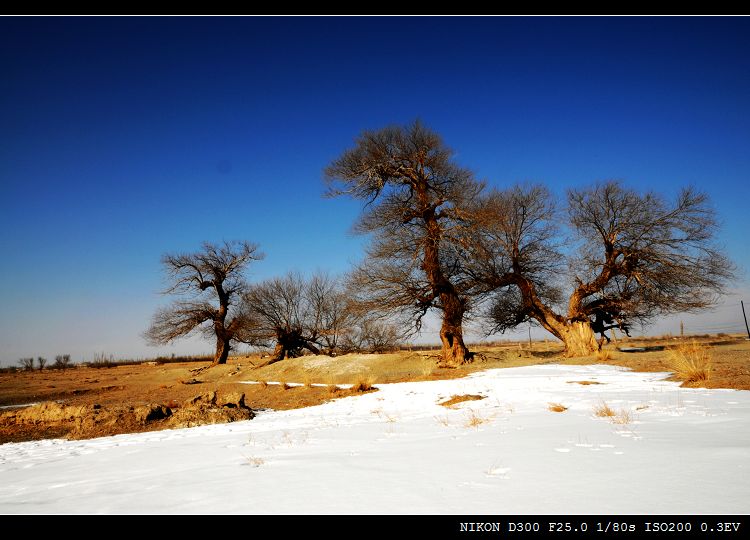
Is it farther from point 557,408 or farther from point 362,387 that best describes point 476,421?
point 362,387

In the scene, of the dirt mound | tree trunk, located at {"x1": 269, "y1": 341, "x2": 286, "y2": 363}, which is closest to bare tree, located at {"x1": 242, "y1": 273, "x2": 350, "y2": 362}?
tree trunk, located at {"x1": 269, "y1": 341, "x2": 286, "y2": 363}

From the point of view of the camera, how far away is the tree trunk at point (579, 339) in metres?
17.8

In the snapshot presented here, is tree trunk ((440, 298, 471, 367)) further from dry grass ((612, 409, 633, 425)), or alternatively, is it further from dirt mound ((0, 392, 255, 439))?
dry grass ((612, 409, 633, 425))

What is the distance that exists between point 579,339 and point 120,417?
56.6 feet

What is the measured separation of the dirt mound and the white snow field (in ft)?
4.44

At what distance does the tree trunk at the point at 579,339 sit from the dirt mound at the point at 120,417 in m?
14.6

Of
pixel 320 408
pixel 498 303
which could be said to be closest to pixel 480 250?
pixel 498 303

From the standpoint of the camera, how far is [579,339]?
18.1 m

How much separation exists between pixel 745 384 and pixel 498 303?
14292 mm

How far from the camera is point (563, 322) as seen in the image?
747 inches

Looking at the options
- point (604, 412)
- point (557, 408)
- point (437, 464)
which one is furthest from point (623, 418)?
point (437, 464)

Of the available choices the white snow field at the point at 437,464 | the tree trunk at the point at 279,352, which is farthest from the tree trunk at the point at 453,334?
the tree trunk at the point at 279,352

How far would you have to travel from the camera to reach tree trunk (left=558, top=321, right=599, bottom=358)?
17781 millimetres

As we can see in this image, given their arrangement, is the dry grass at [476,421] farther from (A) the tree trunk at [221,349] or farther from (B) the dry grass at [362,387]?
(A) the tree trunk at [221,349]
